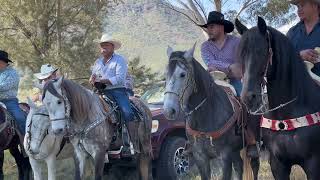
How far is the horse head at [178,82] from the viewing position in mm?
6340

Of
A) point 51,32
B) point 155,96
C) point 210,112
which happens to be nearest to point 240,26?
point 210,112

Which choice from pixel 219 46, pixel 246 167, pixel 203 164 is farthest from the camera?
pixel 246 167

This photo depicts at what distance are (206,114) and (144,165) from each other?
2684 mm

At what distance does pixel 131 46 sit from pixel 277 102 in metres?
114

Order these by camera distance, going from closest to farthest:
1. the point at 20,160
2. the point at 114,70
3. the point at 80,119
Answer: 1. the point at 80,119
2. the point at 114,70
3. the point at 20,160

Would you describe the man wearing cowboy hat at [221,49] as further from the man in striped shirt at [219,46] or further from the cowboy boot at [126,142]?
the cowboy boot at [126,142]

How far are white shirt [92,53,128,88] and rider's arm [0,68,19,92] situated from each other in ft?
5.26

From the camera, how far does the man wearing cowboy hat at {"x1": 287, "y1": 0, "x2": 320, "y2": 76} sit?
5.54 meters

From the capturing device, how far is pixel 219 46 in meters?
7.32

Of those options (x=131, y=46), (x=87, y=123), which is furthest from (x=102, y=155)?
(x=131, y=46)

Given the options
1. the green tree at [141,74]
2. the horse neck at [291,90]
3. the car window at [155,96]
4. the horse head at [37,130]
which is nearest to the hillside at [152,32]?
the green tree at [141,74]

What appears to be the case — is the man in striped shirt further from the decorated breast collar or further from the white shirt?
the decorated breast collar

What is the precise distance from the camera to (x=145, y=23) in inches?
5468

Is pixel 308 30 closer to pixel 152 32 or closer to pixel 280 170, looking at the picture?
pixel 280 170
